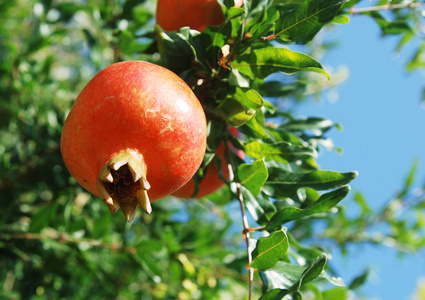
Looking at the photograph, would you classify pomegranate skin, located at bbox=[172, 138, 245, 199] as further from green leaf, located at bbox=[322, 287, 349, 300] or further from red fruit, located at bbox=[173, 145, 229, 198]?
green leaf, located at bbox=[322, 287, 349, 300]

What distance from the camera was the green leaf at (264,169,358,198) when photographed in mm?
1098

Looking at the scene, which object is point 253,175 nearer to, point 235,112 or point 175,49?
point 235,112

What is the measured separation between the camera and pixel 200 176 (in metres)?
1.18

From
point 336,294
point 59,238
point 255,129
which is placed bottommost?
point 59,238

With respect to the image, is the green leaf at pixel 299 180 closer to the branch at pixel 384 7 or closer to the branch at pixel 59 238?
the branch at pixel 384 7

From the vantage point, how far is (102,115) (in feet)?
2.74

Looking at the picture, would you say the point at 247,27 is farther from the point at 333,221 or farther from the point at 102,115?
the point at 333,221

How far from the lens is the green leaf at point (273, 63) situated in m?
1.00

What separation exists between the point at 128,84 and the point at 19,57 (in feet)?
4.37

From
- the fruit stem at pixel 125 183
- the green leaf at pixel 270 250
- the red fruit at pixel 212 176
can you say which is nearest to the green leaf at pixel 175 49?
the red fruit at pixel 212 176

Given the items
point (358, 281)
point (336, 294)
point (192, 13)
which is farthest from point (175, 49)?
point (358, 281)

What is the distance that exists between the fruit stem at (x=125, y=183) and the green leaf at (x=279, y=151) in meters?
0.42

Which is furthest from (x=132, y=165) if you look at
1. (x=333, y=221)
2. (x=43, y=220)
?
(x=333, y=221)

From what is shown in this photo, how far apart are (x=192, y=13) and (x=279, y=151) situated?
470 mm
